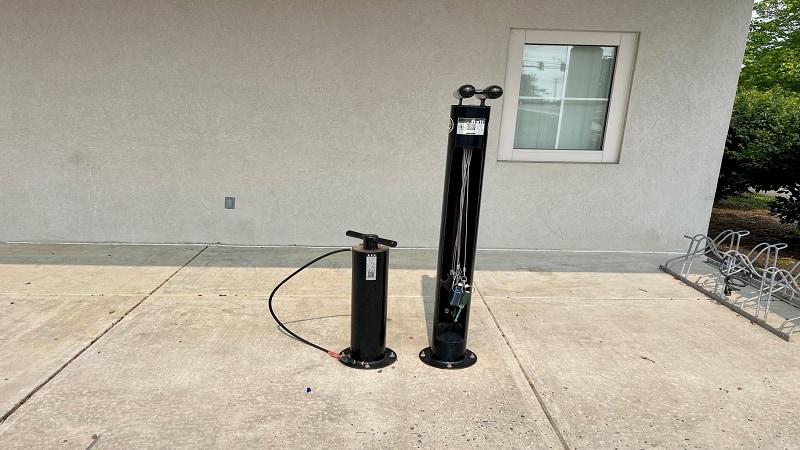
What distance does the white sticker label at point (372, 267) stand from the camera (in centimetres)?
270

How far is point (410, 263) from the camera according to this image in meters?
4.98

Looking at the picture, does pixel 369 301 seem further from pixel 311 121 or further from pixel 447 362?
pixel 311 121

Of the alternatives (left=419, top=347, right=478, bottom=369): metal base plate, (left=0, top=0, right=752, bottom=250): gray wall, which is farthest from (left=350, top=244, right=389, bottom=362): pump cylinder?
(left=0, top=0, right=752, bottom=250): gray wall

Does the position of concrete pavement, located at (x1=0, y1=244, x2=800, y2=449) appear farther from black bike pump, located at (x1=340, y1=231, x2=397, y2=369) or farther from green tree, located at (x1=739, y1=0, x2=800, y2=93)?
green tree, located at (x1=739, y1=0, x2=800, y2=93)

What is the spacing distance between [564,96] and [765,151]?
3483 millimetres

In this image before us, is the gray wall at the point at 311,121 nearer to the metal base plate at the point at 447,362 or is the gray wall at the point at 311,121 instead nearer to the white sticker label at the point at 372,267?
the metal base plate at the point at 447,362

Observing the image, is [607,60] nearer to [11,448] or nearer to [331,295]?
[331,295]

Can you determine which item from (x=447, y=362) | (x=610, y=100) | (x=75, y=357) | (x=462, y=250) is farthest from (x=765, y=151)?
(x=75, y=357)

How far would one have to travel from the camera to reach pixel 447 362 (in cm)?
292

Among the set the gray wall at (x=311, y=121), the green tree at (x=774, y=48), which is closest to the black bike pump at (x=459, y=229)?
the gray wall at (x=311, y=121)

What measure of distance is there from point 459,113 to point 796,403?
2.46 metres

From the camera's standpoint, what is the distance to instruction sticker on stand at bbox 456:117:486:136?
262 cm

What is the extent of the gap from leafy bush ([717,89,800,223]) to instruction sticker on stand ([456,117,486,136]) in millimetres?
5676

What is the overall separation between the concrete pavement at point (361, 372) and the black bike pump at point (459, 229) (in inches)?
6.6
